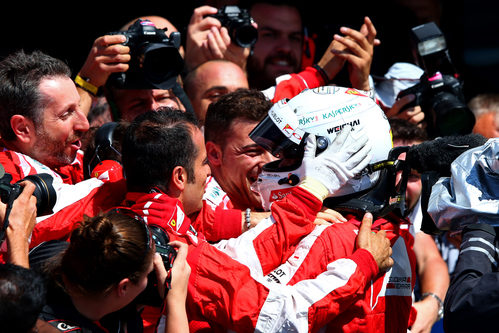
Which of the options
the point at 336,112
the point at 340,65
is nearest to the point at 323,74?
the point at 340,65

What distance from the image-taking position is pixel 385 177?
310cm

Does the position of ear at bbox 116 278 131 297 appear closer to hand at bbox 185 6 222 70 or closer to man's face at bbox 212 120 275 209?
man's face at bbox 212 120 275 209

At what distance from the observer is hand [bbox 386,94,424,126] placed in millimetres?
4613

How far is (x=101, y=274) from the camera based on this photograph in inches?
93.5

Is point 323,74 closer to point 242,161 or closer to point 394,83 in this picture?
point 394,83

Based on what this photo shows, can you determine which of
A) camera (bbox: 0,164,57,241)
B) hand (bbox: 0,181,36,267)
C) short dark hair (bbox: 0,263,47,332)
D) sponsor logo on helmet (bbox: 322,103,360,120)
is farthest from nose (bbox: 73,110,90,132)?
short dark hair (bbox: 0,263,47,332)

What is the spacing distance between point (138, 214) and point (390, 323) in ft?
3.71

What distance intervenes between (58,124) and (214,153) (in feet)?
2.75

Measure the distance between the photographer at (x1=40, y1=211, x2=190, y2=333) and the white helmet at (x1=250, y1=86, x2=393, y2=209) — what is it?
0.82m

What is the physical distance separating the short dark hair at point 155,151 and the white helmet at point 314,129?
1.08 ft

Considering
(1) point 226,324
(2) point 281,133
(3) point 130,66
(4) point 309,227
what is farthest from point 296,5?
(1) point 226,324

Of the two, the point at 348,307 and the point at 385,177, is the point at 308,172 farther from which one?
the point at 348,307

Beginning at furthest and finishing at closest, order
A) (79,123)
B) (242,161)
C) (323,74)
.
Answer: (323,74) → (242,161) → (79,123)

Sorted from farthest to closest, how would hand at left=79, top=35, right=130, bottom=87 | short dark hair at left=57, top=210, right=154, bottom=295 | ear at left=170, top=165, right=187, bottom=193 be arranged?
hand at left=79, top=35, right=130, bottom=87
ear at left=170, top=165, right=187, bottom=193
short dark hair at left=57, top=210, right=154, bottom=295
